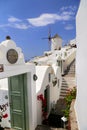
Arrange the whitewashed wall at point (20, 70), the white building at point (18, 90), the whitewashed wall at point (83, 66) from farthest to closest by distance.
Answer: the white building at point (18, 90), the whitewashed wall at point (20, 70), the whitewashed wall at point (83, 66)

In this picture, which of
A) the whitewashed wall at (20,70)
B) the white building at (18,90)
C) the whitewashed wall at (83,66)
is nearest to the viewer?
the whitewashed wall at (83,66)

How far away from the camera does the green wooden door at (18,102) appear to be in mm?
6766

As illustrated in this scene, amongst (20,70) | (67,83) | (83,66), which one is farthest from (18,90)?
(67,83)

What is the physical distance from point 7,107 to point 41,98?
70.9 inches

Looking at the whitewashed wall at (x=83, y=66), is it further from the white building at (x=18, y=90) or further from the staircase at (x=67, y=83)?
the staircase at (x=67, y=83)

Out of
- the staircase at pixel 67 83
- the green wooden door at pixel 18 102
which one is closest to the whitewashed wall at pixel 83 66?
Result: the green wooden door at pixel 18 102

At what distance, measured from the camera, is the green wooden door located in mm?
6766

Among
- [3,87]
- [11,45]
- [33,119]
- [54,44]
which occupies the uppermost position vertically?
[54,44]

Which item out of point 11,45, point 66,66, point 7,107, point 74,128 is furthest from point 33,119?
point 66,66

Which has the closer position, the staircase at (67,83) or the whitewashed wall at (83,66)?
the whitewashed wall at (83,66)

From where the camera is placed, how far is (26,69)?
6.49 metres

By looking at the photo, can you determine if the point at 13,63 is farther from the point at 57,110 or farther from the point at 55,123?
the point at 57,110

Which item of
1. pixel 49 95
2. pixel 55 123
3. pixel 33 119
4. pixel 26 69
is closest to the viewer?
pixel 26 69

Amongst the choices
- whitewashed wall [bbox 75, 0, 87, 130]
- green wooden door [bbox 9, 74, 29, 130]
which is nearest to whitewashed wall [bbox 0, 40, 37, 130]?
green wooden door [bbox 9, 74, 29, 130]
